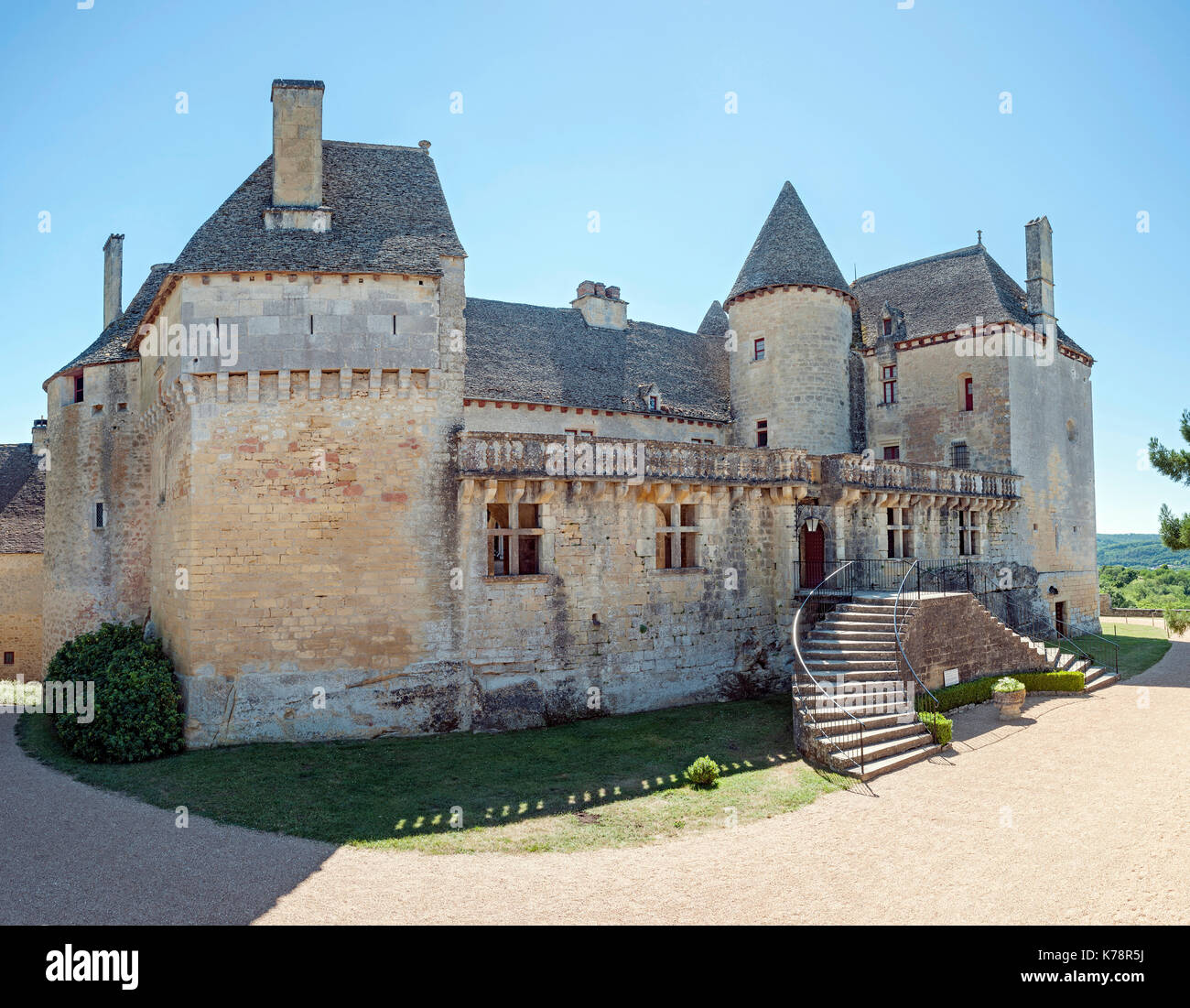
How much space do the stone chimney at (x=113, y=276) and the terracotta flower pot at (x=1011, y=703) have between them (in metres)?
26.6

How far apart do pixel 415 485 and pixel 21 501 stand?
65.1 feet

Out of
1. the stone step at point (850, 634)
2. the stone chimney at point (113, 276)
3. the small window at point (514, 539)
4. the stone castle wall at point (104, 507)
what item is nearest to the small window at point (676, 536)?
the small window at point (514, 539)

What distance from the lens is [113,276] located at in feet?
76.9

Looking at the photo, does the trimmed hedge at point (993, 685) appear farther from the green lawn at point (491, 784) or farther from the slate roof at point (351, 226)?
the slate roof at point (351, 226)

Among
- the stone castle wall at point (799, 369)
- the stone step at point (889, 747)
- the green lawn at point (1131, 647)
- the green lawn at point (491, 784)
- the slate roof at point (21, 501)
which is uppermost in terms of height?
the stone castle wall at point (799, 369)

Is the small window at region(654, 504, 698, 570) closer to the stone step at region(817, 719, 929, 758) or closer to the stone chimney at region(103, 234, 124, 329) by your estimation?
the stone step at region(817, 719, 929, 758)

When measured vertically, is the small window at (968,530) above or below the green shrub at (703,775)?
above

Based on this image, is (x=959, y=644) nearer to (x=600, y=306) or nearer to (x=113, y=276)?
(x=600, y=306)

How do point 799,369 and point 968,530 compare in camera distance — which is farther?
point 968,530

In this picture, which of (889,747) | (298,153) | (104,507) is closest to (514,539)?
(889,747)

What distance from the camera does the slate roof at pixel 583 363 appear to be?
23750mm

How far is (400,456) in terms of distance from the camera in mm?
16797

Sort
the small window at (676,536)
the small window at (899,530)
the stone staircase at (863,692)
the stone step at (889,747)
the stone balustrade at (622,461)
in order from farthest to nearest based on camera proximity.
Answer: the small window at (899,530) < the small window at (676,536) < the stone balustrade at (622,461) < the stone staircase at (863,692) < the stone step at (889,747)

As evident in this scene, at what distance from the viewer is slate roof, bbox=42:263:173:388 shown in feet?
69.8
